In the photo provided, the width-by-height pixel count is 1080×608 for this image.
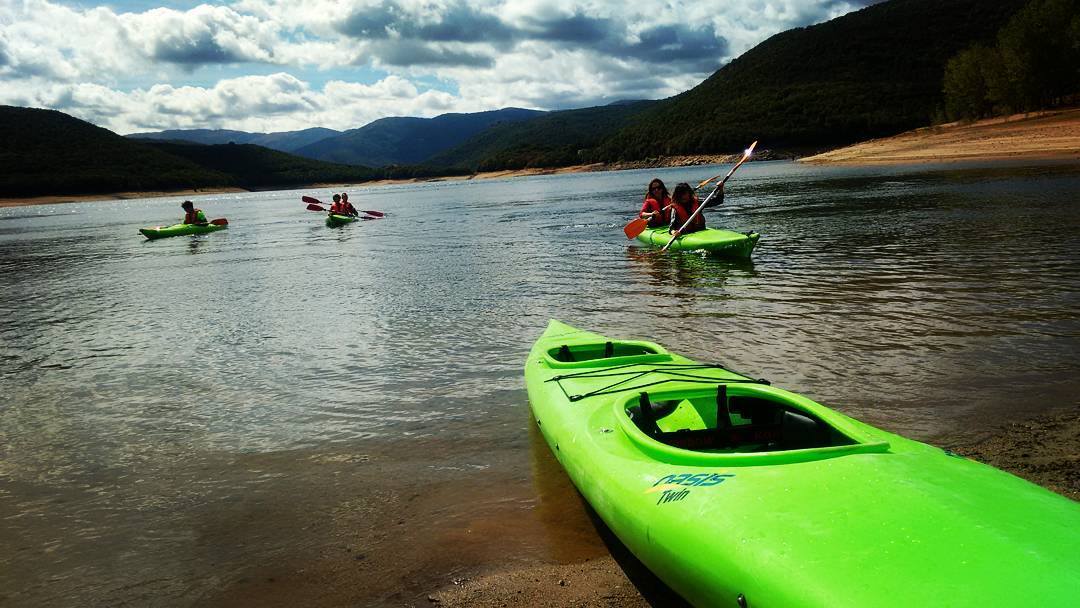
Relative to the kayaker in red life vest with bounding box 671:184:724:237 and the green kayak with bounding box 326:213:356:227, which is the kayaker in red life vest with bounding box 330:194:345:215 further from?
the kayaker in red life vest with bounding box 671:184:724:237

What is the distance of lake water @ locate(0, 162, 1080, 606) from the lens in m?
4.30

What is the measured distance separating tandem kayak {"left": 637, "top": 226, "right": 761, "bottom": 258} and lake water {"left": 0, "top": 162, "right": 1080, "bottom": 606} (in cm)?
34

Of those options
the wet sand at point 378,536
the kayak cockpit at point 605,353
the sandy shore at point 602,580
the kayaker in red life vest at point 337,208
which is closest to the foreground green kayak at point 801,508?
the sandy shore at point 602,580

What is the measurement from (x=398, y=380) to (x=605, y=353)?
94.6 inches

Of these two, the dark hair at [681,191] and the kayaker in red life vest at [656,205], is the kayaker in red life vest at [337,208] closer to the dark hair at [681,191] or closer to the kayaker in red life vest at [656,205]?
the kayaker in red life vest at [656,205]

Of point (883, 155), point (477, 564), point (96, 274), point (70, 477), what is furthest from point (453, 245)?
point (883, 155)

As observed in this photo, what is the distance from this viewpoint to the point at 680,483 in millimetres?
3400

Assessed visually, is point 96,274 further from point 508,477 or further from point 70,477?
point 508,477

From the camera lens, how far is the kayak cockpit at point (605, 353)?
18.8 ft

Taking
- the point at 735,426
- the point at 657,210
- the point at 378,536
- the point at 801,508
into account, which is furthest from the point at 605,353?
the point at 657,210

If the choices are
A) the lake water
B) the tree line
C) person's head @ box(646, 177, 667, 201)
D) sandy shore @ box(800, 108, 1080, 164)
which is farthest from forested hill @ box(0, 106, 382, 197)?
the tree line

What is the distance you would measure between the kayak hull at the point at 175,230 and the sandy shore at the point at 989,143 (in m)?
39.9

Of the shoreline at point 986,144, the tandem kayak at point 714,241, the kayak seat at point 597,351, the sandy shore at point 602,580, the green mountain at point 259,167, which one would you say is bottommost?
the sandy shore at point 602,580

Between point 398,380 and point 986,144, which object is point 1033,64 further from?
point 398,380
